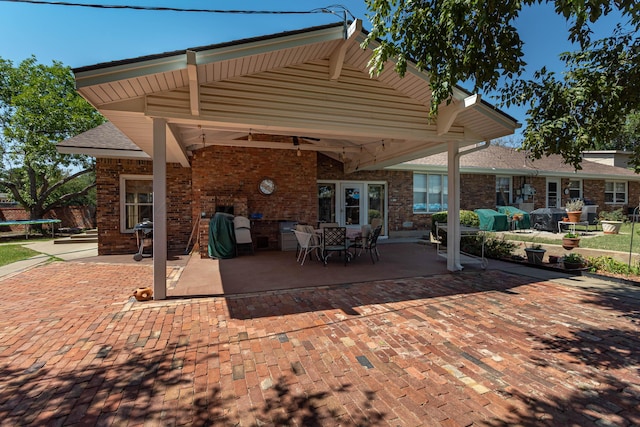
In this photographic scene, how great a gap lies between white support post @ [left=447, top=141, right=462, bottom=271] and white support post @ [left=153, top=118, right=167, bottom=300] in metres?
5.57

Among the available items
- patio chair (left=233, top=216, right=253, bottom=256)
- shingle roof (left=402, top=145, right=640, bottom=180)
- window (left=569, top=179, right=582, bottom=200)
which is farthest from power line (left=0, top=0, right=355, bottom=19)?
window (left=569, top=179, right=582, bottom=200)

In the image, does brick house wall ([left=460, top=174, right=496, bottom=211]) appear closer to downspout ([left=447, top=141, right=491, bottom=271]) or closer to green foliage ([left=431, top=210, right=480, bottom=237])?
green foliage ([left=431, top=210, right=480, bottom=237])

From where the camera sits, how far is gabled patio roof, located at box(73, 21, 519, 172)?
4105 millimetres

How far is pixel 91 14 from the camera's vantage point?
596cm

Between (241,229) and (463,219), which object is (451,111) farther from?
(463,219)

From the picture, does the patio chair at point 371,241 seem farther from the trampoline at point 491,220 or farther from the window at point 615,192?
the window at point 615,192

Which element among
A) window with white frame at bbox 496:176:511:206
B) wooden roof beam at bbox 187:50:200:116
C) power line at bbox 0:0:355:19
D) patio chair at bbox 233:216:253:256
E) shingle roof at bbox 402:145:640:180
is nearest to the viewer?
wooden roof beam at bbox 187:50:200:116

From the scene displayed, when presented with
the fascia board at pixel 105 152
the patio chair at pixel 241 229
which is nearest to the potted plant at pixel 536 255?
the patio chair at pixel 241 229

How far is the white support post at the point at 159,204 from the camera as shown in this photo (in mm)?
4613

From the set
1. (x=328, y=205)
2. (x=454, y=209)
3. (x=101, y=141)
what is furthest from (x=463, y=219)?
(x=101, y=141)

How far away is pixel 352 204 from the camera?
11.8m

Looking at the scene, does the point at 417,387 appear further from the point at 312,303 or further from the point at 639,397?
the point at 312,303

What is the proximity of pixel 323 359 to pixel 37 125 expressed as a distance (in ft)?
75.3

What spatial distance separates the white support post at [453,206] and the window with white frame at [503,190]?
30.9 feet
